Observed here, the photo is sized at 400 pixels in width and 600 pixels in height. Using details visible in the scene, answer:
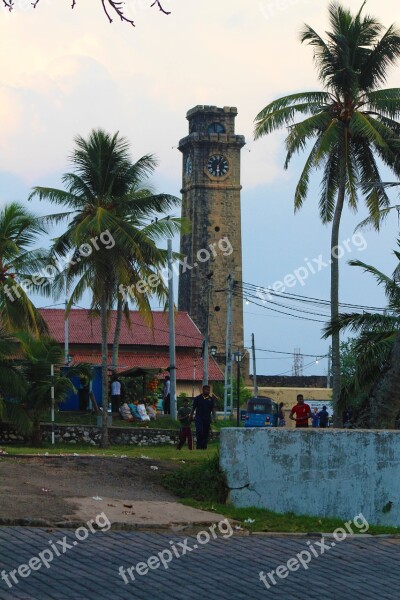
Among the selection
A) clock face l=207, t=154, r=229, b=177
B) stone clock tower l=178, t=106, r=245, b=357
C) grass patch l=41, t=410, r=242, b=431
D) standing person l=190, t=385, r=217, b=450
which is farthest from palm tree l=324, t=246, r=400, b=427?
clock face l=207, t=154, r=229, b=177

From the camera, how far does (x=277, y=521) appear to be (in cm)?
1388

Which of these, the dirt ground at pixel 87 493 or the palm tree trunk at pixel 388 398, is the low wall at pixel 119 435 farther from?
the dirt ground at pixel 87 493

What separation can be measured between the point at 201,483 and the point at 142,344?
50545 millimetres

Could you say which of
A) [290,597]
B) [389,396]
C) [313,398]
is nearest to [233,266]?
[313,398]

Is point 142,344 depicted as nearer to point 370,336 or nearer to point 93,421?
point 93,421

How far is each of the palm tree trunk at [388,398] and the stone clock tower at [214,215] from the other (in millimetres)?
66922

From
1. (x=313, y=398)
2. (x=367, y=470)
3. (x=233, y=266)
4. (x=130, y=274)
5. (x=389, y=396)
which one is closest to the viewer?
(x=367, y=470)

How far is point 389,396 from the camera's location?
19109mm

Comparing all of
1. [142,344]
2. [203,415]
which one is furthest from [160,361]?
[203,415]

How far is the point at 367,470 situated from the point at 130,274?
1968 centimetres

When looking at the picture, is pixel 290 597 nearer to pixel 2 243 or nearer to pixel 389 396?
pixel 389 396

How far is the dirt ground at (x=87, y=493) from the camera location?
12.8 metres

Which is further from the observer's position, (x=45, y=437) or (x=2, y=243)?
(x=2, y=243)

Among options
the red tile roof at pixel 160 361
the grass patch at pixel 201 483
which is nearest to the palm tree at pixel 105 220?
the grass patch at pixel 201 483
